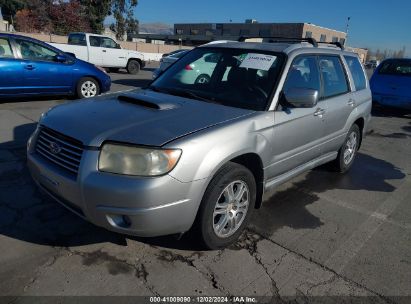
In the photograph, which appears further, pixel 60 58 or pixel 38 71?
pixel 60 58

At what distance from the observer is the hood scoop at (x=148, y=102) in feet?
10.6

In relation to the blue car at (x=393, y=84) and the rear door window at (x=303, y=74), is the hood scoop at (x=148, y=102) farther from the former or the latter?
the blue car at (x=393, y=84)

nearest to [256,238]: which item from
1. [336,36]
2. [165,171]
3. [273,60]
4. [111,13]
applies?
[165,171]

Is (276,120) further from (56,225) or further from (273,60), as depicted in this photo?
(56,225)

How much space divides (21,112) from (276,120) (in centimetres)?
621

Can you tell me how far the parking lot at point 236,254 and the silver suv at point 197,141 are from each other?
34cm

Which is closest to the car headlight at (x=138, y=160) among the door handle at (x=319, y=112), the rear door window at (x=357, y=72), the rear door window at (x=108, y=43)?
the door handle at (x=319, y=112)

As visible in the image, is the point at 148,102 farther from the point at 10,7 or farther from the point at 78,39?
the point at 10,7

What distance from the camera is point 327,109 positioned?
4.30 m

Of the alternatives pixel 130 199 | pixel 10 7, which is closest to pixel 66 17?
pixel 10 7

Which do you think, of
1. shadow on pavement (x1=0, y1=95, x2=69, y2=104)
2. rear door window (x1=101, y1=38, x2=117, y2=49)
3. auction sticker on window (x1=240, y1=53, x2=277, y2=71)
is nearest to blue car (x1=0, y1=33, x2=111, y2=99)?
shadow on pavement (x1=0, y1=95, x2=69, y2=104)

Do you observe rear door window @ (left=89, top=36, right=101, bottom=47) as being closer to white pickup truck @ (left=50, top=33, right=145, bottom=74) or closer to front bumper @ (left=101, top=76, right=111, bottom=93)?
white pickup truck @ (left=50, top=33, right=145, bottom=74)

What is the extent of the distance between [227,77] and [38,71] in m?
6.07

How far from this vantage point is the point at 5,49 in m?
7.98
